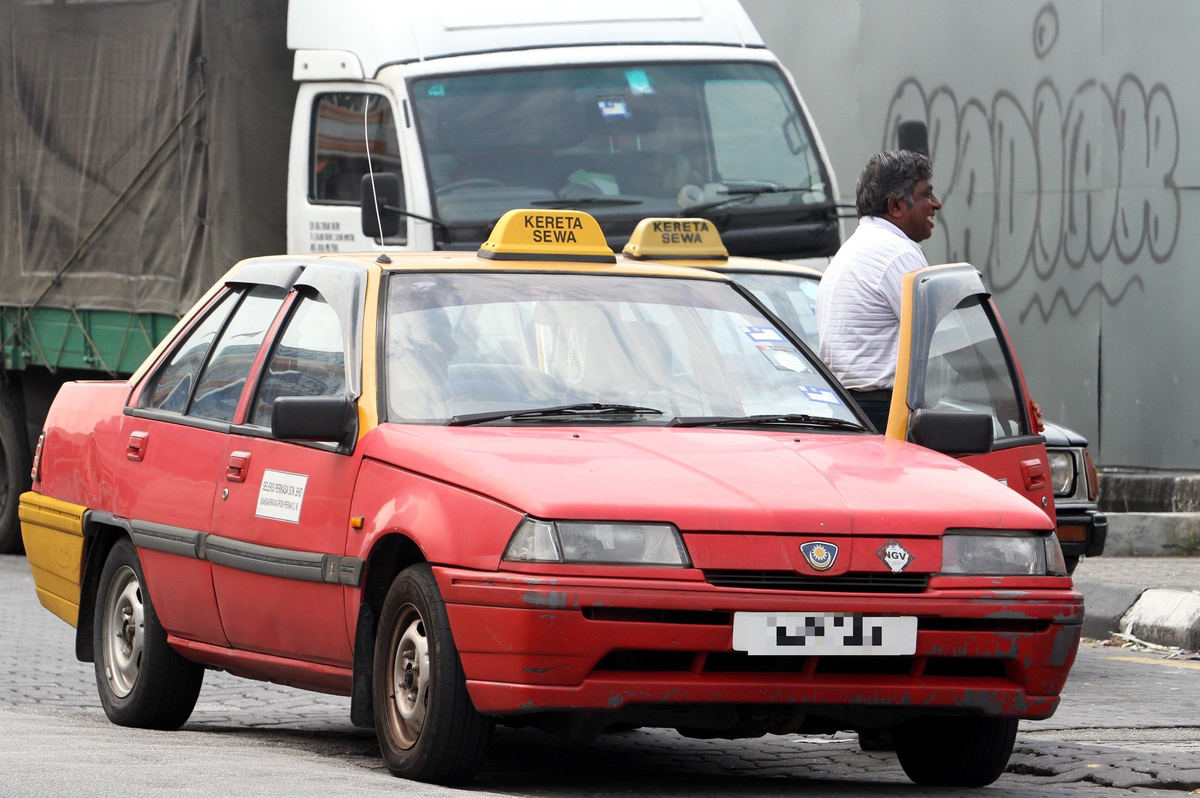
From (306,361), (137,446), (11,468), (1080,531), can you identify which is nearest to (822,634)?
(306,361)

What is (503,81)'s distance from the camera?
12.2m

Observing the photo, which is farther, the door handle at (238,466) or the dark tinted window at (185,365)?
the dark tinted window at (185,365)

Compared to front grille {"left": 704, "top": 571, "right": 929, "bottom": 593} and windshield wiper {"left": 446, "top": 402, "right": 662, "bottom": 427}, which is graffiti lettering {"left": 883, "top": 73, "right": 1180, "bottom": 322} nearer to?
windshield wiper {"left": 446, "top": 402, "right": 662, "bottom": 427}

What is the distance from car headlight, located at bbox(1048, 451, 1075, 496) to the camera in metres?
8.92

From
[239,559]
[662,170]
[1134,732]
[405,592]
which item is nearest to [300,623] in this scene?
[239,559]

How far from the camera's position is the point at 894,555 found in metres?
5.27

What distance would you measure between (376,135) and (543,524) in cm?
740

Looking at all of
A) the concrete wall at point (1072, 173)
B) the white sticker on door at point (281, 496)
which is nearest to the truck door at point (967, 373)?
the white sticker on door at point (281, 496)

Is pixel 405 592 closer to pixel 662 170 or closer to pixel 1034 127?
pixel 662 170

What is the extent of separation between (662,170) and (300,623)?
655cm

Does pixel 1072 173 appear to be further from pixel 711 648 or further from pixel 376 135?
pixel 711 648

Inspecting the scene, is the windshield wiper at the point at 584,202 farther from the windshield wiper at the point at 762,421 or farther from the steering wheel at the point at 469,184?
the windshield wiper at the point at 762,421

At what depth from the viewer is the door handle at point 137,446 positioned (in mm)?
7031

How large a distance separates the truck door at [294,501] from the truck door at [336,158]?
552 centimetres
